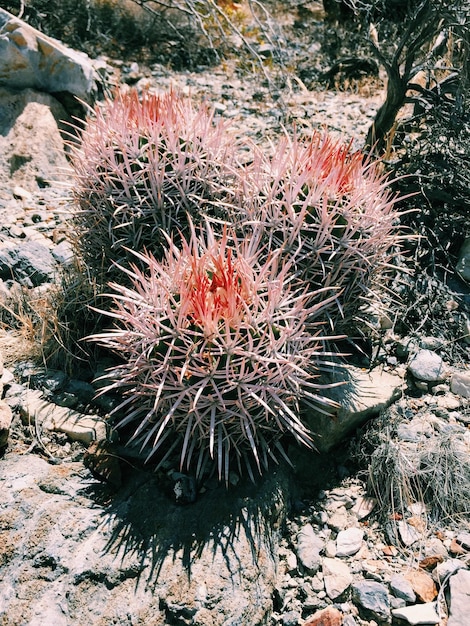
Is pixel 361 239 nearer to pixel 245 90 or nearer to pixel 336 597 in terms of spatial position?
pixel 336 597

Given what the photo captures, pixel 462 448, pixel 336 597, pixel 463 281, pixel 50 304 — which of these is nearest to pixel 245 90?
pixel 463 281

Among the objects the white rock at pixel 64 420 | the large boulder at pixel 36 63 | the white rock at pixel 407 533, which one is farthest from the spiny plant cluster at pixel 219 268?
the large boulder at pixel 36 63

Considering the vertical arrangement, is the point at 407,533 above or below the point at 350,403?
below

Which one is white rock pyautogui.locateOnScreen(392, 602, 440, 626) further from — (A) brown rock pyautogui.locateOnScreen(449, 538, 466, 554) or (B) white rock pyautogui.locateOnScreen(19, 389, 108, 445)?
(B) white rock pyautogui.locateOnScreen(19, 389, 108, 445)

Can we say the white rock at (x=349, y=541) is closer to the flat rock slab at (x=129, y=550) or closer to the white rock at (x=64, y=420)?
the flat rock slab at (x=129, y=550)

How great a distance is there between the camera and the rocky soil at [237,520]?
222cm

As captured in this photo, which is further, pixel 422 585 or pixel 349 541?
Result: pixel 349 541

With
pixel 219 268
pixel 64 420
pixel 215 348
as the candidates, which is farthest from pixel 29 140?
A: pixel 215 348

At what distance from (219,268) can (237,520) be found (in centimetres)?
104

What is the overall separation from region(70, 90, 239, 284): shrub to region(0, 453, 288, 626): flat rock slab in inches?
44.0

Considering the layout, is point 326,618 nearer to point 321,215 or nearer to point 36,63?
point 321,215

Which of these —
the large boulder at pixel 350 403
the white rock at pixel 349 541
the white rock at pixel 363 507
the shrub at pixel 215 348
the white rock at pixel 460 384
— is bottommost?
the white rock at pixel 349 541

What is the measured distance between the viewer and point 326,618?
2.29 metres

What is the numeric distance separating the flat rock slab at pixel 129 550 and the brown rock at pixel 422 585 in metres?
0.56
